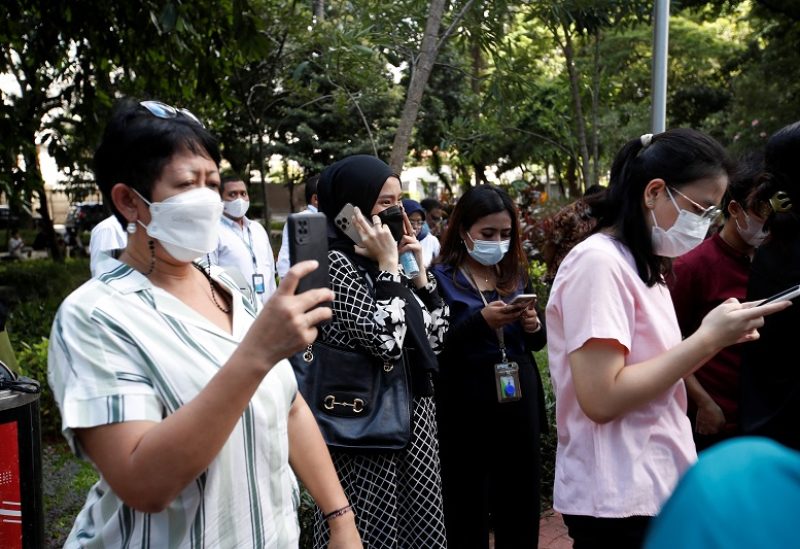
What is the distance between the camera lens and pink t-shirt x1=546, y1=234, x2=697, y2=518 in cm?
213

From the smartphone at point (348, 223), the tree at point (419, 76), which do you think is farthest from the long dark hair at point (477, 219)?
the tree at point (419, 76)

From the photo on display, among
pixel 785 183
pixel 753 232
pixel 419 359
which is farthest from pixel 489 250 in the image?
pixel 785 183

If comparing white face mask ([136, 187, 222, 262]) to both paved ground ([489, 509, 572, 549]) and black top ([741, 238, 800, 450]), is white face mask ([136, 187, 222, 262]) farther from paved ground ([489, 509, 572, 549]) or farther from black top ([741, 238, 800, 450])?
paved ground ([489, 509, 572, 549])

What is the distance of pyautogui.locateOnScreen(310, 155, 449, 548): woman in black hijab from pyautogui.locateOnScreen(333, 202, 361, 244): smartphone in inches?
0.9

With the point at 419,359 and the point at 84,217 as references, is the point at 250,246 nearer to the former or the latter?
the point at 419,359

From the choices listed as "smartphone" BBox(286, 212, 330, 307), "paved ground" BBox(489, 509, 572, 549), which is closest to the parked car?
"paved ground" BBox(489, 509, 572, 549)

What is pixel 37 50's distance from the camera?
27.0ft

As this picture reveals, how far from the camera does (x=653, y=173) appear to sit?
7.47 feet

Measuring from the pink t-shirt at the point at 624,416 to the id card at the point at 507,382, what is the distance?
3.54 feet

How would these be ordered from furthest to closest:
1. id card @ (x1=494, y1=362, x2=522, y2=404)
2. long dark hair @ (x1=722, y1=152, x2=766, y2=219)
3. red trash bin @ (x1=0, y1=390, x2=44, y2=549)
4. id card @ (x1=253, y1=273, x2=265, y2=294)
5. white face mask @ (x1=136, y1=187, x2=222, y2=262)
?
id card @ (x1=253, y1=273, x2=265, y2=294) < id card @ (x1=494, y1=362, x2=522, y2=404) < long dark hair @ (x1=722, y1=152, x2=766, y2=219) < red trash bin @ (x1=0, y1=390, x2=44, y2=549) < white face mask @ (x1=136, y1=187, x2=222, y2=262)

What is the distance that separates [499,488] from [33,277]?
1266 centimetres

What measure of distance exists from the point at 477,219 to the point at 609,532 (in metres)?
1.80

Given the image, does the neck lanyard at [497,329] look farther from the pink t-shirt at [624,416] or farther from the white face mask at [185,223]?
the white face mask at [185,223]

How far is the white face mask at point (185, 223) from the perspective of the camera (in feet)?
5.71
